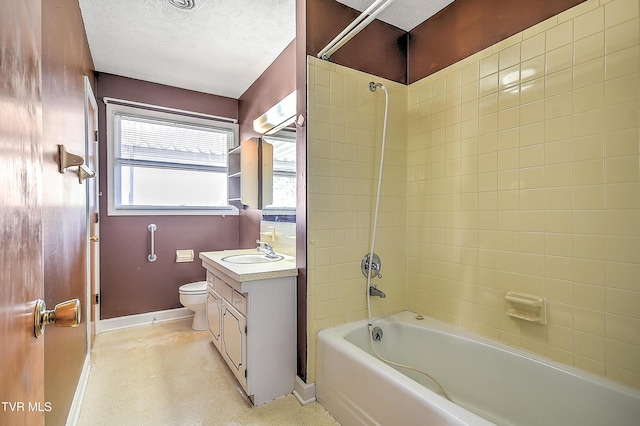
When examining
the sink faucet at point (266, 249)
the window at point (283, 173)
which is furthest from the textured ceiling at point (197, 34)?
A: the sink faucet at point (266, 249)

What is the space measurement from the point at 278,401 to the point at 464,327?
1232mm

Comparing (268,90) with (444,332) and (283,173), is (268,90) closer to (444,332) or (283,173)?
(283,173)

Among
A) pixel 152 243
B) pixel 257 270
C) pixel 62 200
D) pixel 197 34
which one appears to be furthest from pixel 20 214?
pixel 152 243

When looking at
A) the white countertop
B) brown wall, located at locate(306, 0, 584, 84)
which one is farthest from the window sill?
brown wall, located at locate(306, 0, 584, 84)

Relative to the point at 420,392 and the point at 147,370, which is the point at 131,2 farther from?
the point at 420,392

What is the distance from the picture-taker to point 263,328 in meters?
1.90

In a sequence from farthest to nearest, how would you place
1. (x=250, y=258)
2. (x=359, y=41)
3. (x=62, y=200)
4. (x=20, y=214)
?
(x=250, y=258) < (x=359, y=41) < (x=62, y=200) < (x=20, y=214)

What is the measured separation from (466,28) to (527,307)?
5.45ft

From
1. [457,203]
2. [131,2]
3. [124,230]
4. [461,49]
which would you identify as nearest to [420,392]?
[457,203]

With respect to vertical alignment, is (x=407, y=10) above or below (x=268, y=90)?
above

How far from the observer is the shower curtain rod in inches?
60.6

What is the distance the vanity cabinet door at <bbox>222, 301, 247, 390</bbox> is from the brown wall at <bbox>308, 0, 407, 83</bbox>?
1730 mm

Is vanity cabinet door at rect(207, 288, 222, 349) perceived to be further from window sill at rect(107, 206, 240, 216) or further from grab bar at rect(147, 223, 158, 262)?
window sill at rect(107, 206, 240, 216)

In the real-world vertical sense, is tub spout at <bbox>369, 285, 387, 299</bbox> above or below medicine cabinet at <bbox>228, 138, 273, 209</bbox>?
below
